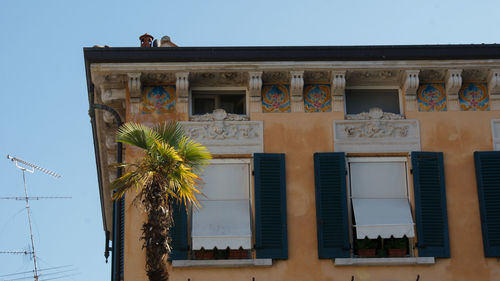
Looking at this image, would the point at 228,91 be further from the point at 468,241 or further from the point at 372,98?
the point at 468,241

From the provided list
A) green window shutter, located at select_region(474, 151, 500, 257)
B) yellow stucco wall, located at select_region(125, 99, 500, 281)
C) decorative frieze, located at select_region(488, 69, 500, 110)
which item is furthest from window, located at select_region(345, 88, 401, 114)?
green window shutter, located at select_region(474, 151, 500, 257)

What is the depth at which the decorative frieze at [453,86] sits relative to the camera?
21.3 metres

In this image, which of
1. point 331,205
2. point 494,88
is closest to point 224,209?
point 331,205

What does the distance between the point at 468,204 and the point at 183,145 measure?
6.83 m

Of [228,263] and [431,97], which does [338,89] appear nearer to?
[431,97]

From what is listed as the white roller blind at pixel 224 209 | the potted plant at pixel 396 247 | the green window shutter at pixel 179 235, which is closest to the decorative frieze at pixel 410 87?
the potted plant at pixel 396 247

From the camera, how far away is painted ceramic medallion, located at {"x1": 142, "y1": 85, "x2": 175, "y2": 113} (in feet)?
69.6

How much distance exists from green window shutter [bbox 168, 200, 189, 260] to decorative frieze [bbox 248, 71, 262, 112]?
9.78ft

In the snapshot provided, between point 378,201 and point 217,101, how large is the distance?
4525 mm

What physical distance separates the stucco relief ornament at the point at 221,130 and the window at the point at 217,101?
61 centimetres

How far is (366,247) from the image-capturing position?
2022cm

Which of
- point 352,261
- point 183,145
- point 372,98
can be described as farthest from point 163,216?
point 372,98

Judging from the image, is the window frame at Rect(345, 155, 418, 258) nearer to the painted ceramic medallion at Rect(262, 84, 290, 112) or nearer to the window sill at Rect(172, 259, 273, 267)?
the painted ceramic medallion at Rect(262, 84, 290, 112)

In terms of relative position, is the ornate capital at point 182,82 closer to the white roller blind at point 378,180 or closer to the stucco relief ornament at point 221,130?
the stucco relief ornament at point 221,130
